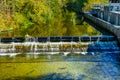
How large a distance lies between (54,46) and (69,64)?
4.01 m

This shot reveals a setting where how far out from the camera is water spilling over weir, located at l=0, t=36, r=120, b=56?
2345 centimetres

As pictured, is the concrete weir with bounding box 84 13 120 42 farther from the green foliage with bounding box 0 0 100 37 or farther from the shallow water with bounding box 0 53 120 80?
the shallow water with bounding box 0 53 120 80

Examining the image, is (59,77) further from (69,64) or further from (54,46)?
(54,46)

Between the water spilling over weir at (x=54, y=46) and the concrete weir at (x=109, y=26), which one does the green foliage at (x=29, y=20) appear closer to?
the concrete weir at (x=109, y=26)

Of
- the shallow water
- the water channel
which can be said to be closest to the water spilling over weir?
the water channel

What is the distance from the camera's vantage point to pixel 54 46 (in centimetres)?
2386

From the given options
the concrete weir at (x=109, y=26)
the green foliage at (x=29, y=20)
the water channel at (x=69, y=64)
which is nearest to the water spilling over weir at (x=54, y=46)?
the water channel at (x=69, y=64)

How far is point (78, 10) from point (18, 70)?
41.7 metres

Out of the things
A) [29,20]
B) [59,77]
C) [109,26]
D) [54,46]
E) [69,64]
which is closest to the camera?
[59,77]

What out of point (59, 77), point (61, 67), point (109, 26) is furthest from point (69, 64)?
point (109, 26)

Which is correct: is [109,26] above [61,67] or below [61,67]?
above

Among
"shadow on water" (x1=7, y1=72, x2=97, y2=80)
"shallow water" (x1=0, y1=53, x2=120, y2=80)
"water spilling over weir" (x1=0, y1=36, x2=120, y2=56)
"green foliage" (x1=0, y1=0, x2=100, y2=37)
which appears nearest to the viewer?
"shadow on water" (x1=7, y1=72, x2=97, y2=80)

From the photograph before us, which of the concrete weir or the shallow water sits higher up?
the concrete weir

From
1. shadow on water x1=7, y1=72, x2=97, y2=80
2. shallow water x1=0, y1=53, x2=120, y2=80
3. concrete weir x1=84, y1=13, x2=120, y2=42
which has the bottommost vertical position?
shadow on water x1=7, y1=72, x2=97, y2=80
